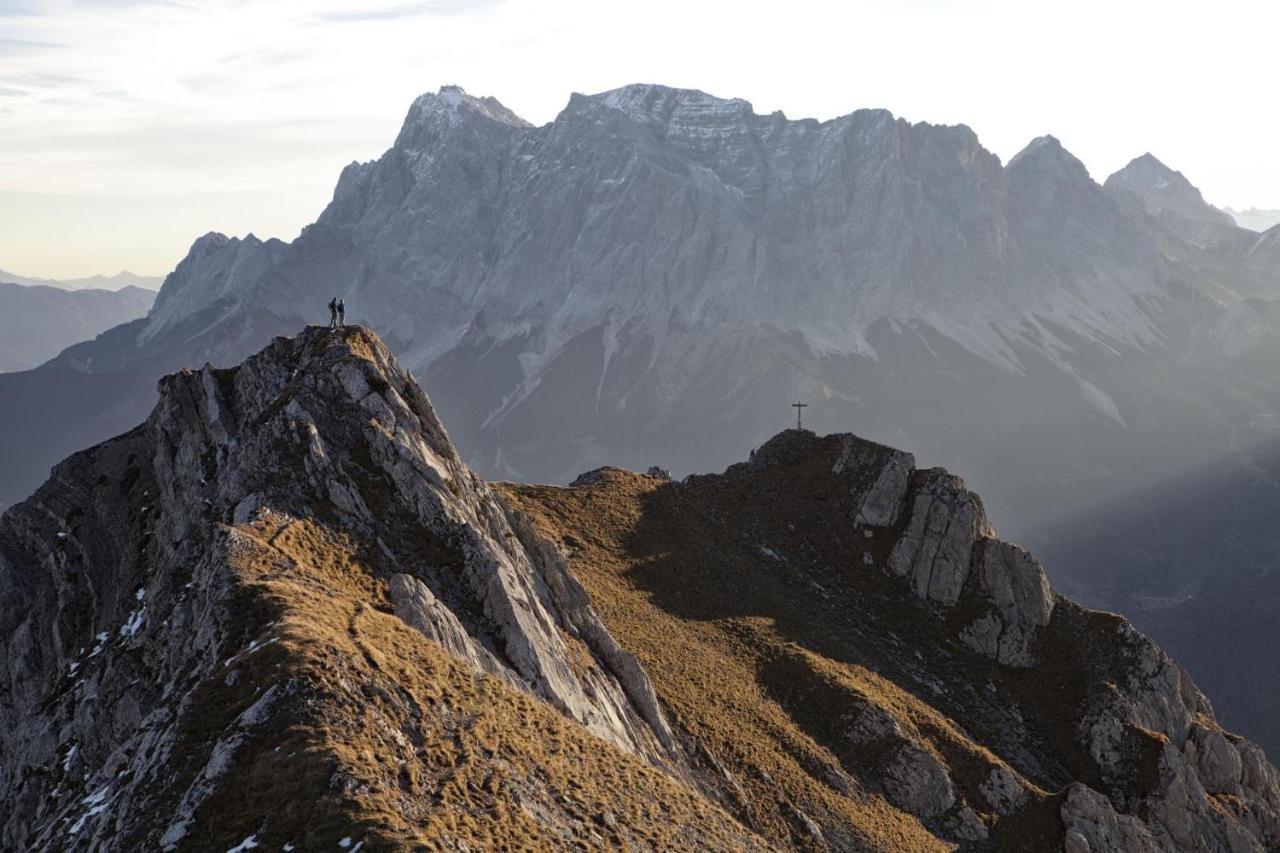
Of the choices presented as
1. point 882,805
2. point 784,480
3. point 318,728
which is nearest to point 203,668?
point 318,728

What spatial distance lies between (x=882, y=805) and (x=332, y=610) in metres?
36.1

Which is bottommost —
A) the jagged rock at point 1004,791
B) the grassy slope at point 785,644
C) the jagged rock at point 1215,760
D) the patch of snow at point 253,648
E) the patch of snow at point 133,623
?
the jagged rock at point 1215,760

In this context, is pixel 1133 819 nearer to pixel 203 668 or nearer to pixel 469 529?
pixel 469 529

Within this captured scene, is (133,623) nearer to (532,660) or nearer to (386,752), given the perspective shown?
(532,660)

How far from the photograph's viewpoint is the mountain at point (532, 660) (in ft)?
105

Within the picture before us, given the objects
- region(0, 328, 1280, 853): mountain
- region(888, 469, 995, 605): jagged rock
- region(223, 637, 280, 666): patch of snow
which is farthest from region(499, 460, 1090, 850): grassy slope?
region(223, 637, 280, 666): patch of snow

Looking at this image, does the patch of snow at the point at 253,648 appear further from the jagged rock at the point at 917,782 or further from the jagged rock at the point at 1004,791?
the jagged rock at the point at 1004,791

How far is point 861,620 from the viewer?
82000 millimetres

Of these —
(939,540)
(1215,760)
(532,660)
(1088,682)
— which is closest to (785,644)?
(939,540)

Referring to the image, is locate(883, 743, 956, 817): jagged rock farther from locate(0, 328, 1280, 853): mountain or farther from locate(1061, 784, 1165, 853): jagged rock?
locate(1061, 784, 1165, 853): jagged rock

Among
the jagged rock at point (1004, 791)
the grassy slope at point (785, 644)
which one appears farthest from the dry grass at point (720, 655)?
the jagged rock at point (1004, 791)

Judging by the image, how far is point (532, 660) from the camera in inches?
1850

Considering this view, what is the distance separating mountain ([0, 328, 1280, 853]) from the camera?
105ft

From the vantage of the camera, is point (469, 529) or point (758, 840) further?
point (469, 529)
